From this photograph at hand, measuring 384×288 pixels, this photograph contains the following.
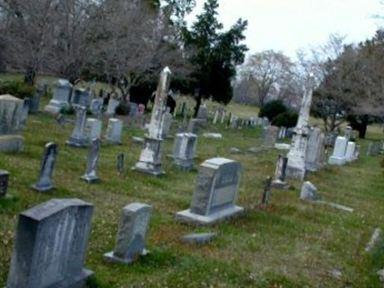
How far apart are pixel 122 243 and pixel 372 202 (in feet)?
40.2

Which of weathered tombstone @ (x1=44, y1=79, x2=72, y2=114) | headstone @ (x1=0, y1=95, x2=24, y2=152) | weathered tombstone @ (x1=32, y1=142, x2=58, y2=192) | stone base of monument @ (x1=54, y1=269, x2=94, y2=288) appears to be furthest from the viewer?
weathered tombstone @ (x1=44, y1=79, x2=72, y2=114)

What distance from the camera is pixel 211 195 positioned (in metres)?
11.9

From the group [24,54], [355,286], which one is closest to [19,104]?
[355,286]

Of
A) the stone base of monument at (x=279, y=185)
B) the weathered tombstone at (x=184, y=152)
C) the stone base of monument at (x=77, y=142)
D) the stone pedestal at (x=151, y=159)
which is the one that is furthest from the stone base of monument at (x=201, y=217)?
the stone base of monument at (x=77, y=142)

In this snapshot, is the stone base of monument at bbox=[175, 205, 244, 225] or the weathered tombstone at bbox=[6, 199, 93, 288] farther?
the stone base of monument at bbox=[175, 205, 244, 225]

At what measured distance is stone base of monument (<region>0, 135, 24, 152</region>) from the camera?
600 inches

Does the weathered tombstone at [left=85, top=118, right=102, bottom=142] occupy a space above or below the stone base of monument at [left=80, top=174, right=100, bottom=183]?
above

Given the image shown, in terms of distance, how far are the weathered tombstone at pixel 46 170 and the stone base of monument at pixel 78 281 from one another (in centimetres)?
488

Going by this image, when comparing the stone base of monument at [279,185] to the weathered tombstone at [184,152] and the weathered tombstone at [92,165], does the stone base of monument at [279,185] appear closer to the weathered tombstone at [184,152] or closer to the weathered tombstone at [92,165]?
the weathered tombstone at [184,152]

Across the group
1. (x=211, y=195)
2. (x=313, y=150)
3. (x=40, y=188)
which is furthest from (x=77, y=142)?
(x=313, y=150)

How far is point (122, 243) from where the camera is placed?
27.2 feet

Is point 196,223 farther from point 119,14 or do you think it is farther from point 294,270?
point 119,14

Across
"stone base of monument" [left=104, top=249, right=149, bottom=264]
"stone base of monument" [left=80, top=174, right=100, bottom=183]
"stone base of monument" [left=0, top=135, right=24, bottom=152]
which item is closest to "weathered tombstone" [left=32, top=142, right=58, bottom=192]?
"stone base of monument" [left=80, top=174, right=100, bottom=183]

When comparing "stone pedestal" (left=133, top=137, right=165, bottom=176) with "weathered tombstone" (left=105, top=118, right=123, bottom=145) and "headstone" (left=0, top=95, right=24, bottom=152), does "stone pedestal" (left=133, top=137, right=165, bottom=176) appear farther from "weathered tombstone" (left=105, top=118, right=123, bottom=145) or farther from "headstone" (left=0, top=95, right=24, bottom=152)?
"weathered tombstone" (left=105, top=118, right=123, bottom=145)
